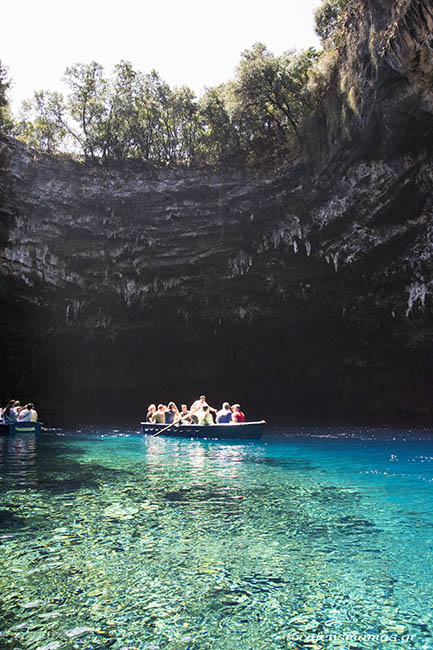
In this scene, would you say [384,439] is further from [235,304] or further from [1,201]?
[1,201]

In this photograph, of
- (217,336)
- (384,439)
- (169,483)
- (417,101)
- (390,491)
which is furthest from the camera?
(217,336)

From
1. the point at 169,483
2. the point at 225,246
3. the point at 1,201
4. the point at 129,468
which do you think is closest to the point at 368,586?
the point at 169,483

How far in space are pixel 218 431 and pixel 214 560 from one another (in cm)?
1160

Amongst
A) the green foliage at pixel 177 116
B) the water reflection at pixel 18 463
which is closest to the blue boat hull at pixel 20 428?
the water reflection at pixel 18 463

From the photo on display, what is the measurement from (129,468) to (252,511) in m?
4.35

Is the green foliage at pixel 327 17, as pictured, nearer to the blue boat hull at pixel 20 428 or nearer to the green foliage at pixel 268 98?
the green foliage at pixel 268 98

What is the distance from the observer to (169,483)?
26.6ft

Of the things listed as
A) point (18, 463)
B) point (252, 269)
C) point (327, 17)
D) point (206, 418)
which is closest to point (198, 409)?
point (206, 418)

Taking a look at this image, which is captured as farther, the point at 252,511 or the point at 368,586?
the point at 252,511

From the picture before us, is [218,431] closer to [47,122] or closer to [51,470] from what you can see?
[51,470]

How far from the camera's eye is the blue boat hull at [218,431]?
1538 centimetres

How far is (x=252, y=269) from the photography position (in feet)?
75.0

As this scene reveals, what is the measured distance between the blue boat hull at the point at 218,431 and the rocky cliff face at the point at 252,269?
889cm

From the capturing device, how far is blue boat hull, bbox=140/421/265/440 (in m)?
15.4
